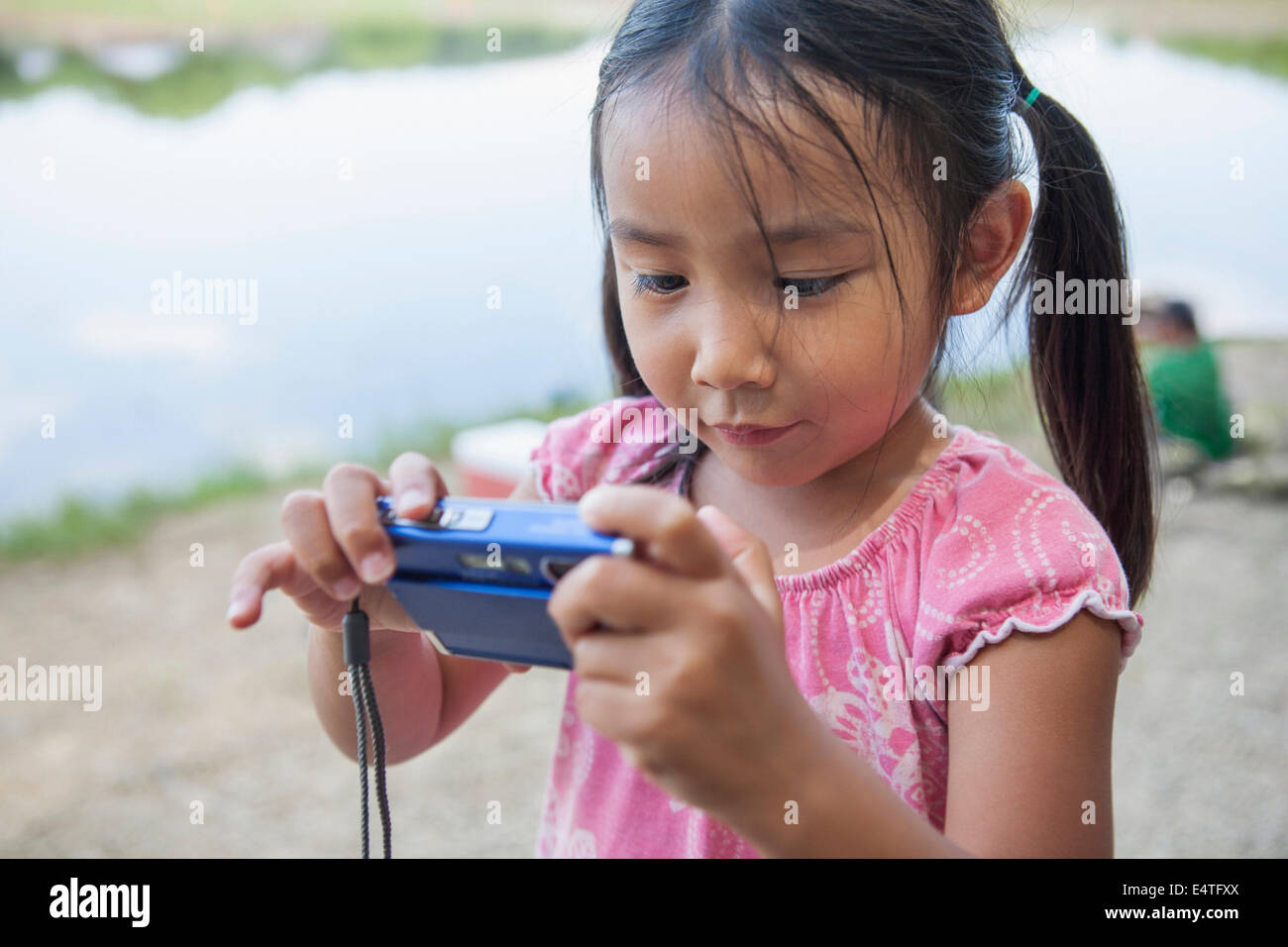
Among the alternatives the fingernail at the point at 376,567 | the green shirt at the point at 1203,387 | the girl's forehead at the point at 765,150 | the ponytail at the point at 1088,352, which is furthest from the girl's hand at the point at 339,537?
the green shirt at the point at 1203,387

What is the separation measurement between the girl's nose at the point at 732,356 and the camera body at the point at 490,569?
146mm

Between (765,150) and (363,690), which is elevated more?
(765,150)

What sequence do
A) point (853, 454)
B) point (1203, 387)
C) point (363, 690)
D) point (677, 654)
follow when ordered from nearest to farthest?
1. point (677, 654)
2. point (363, 690)
3. point (853, 454)
4. point (1203, 387)

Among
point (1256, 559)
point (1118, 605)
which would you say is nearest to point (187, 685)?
point (1118, 605)

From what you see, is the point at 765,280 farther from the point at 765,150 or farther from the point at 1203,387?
the point at 1203,387

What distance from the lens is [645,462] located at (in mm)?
994

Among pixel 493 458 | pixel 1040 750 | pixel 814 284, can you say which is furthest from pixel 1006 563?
pixel 493 458

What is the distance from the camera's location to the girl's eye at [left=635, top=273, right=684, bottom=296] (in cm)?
75

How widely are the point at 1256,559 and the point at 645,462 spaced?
2.33 meters

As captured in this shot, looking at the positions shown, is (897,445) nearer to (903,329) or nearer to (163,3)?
(903,329)

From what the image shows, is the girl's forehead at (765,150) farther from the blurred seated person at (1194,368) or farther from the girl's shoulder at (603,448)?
the blurred seated person at (1194,368)

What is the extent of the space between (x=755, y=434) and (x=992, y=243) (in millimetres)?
237

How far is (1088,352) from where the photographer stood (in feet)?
2.97

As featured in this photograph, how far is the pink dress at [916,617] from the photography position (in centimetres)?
73
